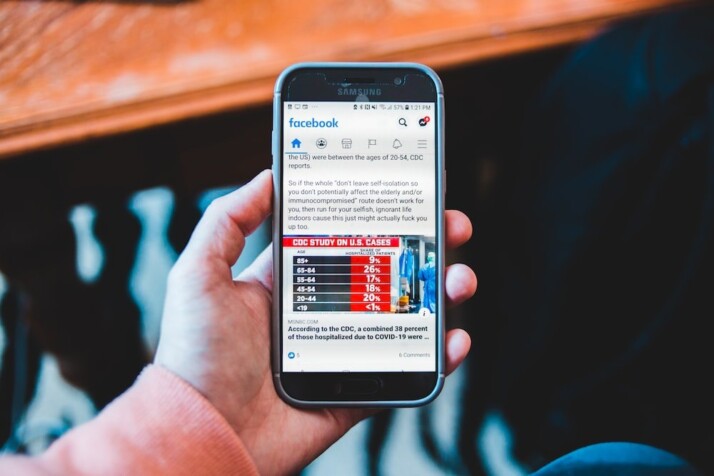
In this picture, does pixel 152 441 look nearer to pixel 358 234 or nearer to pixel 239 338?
pixel 239 338

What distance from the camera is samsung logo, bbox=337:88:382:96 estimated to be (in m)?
0.47

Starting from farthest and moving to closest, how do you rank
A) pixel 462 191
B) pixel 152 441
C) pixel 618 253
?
pixel 462 191, pixel 618 253, pixel 152 441

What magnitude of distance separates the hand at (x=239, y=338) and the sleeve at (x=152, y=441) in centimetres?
2

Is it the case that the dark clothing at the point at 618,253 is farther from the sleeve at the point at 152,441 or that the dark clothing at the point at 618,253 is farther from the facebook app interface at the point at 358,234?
the sleeve at the point at 152,441

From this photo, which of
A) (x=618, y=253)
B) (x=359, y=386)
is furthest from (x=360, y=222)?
(x=618, y=253)

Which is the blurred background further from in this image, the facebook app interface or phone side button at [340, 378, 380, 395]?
phone side button at [340, 378, 380, 395]

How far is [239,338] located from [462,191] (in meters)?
0.36

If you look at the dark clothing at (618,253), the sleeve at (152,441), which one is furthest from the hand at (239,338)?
the dark clothing at (618,253)

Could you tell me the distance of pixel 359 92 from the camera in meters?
0.47

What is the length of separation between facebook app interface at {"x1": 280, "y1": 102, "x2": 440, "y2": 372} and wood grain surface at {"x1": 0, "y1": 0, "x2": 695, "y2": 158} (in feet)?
0.38

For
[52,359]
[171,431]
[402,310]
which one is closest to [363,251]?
[402,310]

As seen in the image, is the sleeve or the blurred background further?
the blurred background

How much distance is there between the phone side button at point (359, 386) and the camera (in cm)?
46

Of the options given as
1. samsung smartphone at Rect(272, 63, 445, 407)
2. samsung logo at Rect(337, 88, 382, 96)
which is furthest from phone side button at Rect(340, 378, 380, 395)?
samsung logo at Rect(337, 88, 382, 96)
